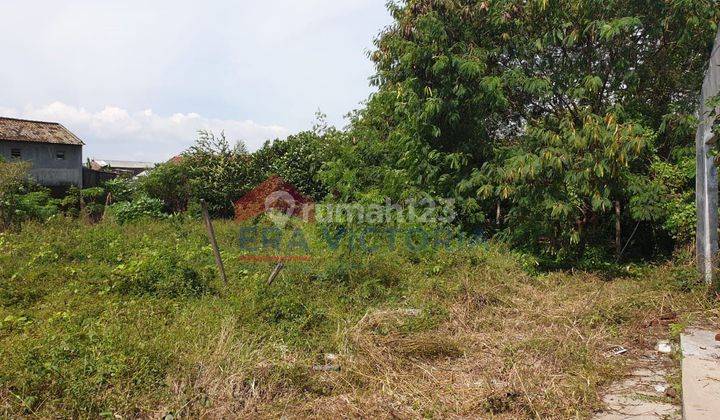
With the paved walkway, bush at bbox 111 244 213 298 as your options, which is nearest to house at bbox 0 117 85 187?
bush at bbox 111 244 213 298

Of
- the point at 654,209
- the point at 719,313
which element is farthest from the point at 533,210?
the point at 719,313

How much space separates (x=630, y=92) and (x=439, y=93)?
107 inches

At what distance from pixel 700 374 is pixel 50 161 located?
82.7 feet

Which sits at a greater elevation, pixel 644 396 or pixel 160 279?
pixel 160 279

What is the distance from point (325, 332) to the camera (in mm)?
4332

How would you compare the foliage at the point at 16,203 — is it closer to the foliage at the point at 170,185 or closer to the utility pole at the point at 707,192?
the foliage at the point at 170,185

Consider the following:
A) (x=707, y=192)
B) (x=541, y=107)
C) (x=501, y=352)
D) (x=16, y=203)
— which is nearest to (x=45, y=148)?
(x=16, y=203)

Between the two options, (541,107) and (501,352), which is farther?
(541,107)

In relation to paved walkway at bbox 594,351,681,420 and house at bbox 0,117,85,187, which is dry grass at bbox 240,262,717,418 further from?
house at bbox 0,117,85,187

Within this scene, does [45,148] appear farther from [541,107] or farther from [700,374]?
[700,374]

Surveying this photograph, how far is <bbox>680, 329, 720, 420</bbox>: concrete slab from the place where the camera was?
113 inches

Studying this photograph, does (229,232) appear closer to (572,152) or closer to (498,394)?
(572,152)

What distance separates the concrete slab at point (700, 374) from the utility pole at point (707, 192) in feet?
4.97

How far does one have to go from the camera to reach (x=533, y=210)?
22.2ft
